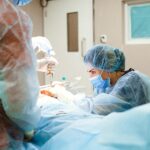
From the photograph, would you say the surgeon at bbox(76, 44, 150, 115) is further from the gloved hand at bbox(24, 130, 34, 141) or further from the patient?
the gloved hand at bbox(24, 130, 34, 141)

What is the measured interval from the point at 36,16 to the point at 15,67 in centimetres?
301

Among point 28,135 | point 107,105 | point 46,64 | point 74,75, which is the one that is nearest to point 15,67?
point 28,135

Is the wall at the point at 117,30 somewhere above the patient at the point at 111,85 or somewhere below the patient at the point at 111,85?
above

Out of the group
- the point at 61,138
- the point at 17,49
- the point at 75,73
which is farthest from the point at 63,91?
the point at 75,73

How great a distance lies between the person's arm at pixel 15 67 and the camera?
35.7 inches

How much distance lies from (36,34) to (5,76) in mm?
2978

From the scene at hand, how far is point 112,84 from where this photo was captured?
6.47 feet

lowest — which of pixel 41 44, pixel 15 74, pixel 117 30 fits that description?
pixel 15 74

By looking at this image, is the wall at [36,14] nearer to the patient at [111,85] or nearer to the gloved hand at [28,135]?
the patient at [111,85]

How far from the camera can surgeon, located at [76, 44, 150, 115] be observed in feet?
5.62

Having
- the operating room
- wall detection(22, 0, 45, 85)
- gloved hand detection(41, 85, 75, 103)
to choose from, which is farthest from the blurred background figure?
wall detection(22, 0, 45, 85)

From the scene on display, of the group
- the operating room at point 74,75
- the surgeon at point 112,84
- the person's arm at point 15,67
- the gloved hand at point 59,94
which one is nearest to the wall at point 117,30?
the operating room at point 74,75

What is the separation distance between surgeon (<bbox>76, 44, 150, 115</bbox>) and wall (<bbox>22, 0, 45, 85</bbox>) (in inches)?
77.0

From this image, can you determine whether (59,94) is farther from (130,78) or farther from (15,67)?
(15,67)
